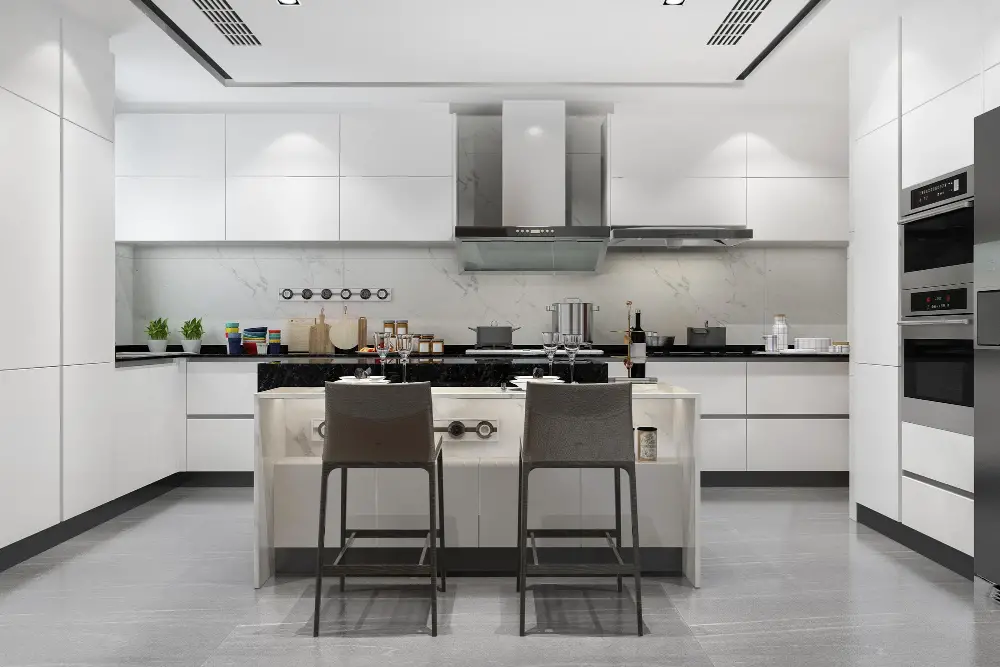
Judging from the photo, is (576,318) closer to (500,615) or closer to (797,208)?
(797,208)

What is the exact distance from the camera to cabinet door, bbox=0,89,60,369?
132 inches

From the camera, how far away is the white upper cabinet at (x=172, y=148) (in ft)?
17.9

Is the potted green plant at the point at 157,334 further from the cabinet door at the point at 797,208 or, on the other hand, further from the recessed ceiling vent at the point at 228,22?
the cabinet door at the point at 797,208

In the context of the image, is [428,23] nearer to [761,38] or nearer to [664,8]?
[664,8]

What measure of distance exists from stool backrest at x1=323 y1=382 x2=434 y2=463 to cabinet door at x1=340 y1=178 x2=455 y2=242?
292 centimetres

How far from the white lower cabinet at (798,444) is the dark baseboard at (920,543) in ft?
3.33

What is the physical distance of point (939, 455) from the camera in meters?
3.35

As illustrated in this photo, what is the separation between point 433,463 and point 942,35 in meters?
2.82

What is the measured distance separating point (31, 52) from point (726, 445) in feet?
14.6

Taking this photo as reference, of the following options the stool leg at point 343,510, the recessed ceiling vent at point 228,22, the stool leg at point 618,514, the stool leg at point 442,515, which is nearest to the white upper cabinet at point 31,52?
the recessed ceiling vent at point 228,22

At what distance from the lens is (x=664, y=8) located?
3.86m

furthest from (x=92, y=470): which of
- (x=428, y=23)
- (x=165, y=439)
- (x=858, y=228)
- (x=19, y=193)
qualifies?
(x=858, y=228)

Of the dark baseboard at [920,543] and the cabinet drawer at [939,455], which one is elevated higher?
the cabinet drawer at [939,455]

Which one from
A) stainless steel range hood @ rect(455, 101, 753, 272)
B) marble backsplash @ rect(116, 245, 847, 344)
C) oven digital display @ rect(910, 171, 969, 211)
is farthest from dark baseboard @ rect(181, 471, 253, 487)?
oven digital display @ rect(910, 171, 969, 211)
